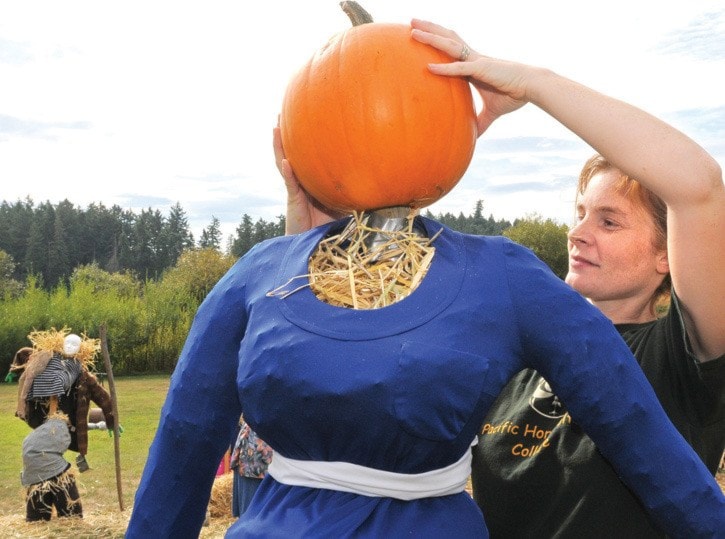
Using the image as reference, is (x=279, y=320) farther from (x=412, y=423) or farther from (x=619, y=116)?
(x=619, y=116)

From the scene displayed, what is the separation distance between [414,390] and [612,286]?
1.15 metres

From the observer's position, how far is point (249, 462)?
15.6ft

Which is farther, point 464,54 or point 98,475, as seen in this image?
point 98,475

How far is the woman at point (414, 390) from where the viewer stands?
4.56 ft

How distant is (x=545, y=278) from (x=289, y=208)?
0.90 metres

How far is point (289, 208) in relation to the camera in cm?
221

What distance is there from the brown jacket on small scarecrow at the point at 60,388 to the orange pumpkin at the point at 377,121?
7039 millimetres

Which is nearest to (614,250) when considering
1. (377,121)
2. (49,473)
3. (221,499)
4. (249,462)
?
(377,121)

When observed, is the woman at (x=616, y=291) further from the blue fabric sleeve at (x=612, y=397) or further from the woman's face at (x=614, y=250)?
the blue fabric sleeve at (x=612, y=397)

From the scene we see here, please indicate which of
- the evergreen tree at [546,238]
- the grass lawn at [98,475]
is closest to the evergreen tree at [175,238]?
the evergreen tree at [546,238]

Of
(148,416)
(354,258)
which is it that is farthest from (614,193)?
(148,416)

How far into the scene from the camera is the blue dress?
1.39 meters

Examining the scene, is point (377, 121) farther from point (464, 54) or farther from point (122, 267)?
point (122, 267)

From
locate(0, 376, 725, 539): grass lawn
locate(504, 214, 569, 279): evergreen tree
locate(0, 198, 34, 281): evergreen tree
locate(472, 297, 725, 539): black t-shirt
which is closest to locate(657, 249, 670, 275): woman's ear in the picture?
locate(472, 297, 725, 539): black t-shirt
